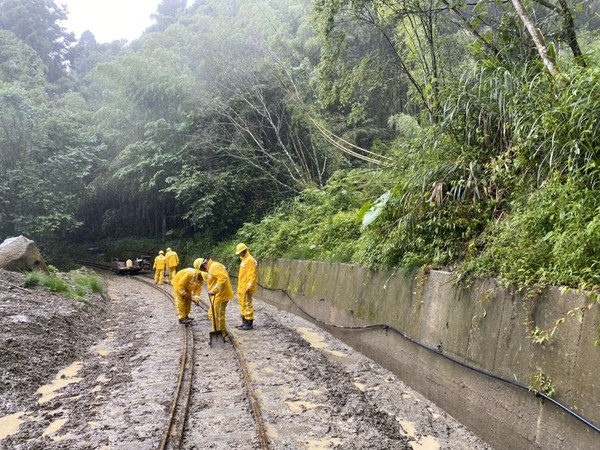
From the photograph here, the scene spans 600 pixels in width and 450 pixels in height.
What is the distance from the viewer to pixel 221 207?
22359 mm

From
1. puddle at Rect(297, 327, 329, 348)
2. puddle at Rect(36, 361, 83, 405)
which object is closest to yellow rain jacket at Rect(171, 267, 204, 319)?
puddle at Rect(297, 327, 329, 348)

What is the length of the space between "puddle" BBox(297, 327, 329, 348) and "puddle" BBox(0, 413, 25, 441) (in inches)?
199

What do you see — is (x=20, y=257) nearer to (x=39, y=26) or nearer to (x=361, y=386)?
(x=361, y=386)

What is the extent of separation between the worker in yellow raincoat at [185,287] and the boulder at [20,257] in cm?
678

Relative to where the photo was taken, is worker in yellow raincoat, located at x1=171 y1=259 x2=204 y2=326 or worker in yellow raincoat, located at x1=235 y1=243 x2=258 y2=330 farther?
worker in yellow raincoat, located at x1=171 y1=259 x2=204 y2=326

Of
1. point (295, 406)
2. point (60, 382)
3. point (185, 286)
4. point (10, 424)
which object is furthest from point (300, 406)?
point (185, 286)

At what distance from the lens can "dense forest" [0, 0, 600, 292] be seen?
17.1ft

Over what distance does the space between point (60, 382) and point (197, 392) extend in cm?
211

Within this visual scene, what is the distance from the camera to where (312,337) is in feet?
32.7

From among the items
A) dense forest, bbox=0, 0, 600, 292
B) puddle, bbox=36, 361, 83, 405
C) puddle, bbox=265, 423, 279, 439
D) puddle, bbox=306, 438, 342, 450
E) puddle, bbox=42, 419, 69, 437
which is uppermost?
dense forest, bbox=0, 0, 600, 292

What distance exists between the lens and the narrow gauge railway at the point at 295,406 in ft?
15.3

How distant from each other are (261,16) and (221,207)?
13.7m

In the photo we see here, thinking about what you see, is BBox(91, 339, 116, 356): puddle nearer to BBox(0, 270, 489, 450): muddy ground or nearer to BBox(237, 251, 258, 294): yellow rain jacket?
BBox(0, 270, 489, 450): muddy ground

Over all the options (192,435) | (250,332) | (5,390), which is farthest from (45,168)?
(192,435)
